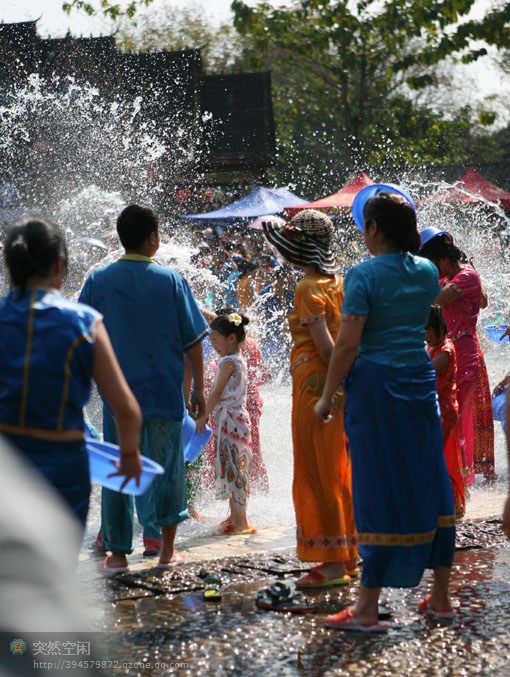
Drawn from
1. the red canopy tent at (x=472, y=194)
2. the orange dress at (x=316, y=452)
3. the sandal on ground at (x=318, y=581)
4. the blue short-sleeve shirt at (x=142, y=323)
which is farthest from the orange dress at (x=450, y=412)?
the red canopy tent at (x=472, y=194)

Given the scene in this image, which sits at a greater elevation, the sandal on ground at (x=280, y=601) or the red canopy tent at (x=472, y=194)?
the red canopy tent at (x=472, y=194)

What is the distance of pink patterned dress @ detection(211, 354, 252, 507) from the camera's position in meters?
7.24

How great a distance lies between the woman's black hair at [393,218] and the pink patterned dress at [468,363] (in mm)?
2965

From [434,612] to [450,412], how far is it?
2228 millimetres

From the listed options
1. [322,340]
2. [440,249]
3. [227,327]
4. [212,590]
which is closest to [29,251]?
[322,340]

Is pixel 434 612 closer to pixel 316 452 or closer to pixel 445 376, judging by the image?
pixel 316 452

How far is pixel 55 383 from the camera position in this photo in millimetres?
3697

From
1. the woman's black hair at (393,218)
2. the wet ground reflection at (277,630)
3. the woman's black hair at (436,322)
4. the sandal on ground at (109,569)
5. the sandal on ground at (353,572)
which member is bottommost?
the wet ground reflection at (277,630)

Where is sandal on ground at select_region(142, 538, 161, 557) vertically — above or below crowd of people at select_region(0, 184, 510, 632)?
below

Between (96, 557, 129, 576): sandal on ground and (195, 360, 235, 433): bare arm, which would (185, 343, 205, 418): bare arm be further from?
(195, 360, 235, 433): bare arm

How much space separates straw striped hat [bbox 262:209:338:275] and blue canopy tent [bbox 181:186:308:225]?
15.9 m

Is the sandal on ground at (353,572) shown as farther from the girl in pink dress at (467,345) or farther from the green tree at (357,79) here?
the green tree at (357,79)

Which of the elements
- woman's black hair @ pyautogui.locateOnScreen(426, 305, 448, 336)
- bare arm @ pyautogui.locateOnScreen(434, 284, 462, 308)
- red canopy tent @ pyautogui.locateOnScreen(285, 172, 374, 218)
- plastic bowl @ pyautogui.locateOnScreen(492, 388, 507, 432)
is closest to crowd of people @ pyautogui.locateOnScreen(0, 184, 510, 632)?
woman's black hair @ pyautogui.locateOnScreen(426, 305, 448, 336)

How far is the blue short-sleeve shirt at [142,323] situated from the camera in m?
5.95
